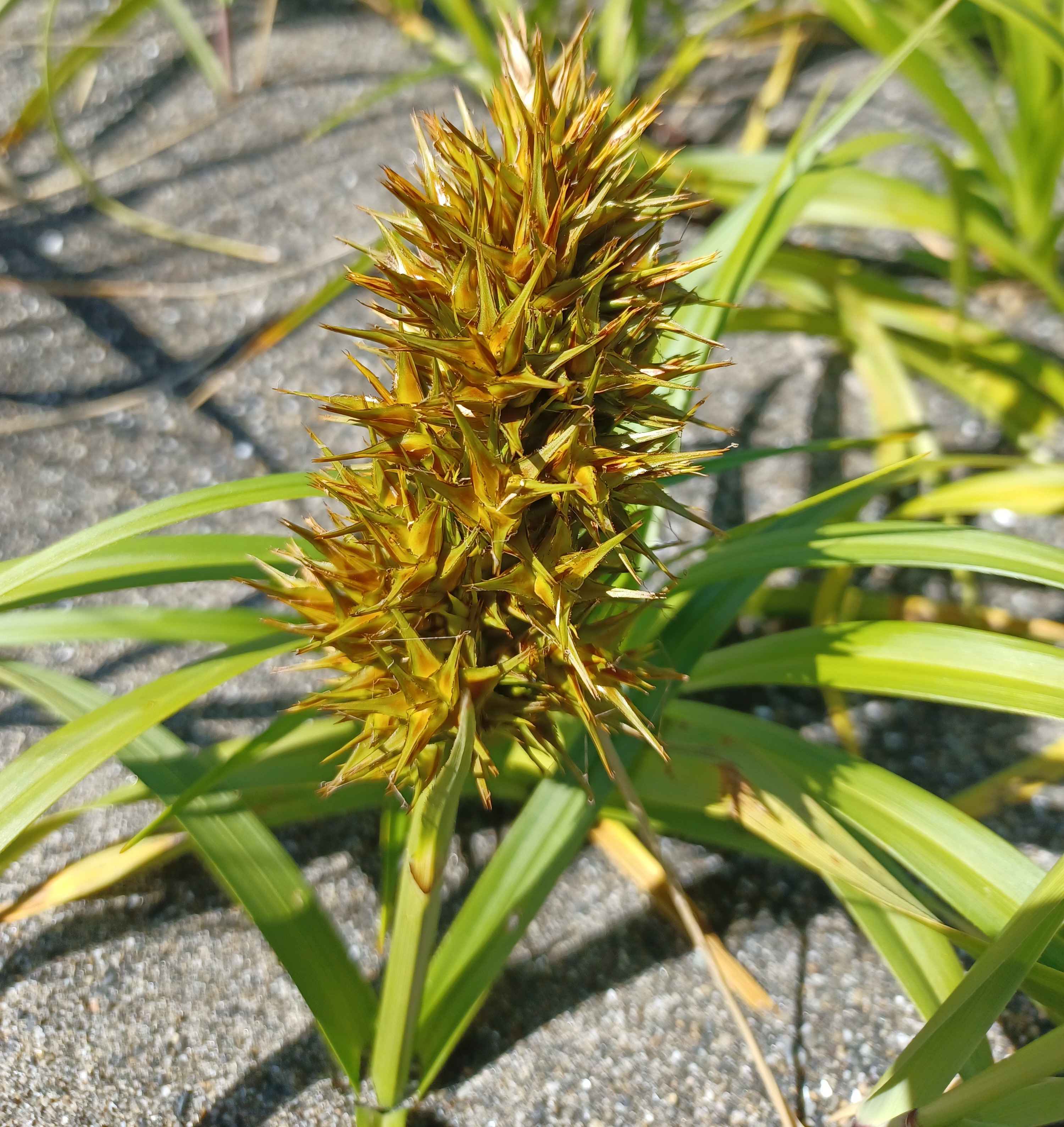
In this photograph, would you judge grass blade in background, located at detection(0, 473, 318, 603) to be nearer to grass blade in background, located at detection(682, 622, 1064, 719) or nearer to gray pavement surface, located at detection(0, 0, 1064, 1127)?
gray pavement surface, located at detection(0, 0, 1064, 1127)

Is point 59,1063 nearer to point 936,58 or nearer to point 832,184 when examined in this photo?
point 832,184

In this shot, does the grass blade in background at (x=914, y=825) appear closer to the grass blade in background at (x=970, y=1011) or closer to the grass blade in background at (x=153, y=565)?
the grass blade in background at (x=970, y=1011)

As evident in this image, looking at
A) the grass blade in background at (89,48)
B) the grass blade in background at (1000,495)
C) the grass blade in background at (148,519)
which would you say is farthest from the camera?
the grass blade in background at (89,48)

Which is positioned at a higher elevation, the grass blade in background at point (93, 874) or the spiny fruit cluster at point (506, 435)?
the spiny fruit cluster at point (506, 435)

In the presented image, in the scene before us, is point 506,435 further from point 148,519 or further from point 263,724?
point 263,724

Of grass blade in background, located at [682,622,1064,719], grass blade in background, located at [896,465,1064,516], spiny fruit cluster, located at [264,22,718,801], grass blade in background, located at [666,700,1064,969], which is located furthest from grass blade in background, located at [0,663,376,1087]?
grass blade in background, located at [896,465,1064,516]

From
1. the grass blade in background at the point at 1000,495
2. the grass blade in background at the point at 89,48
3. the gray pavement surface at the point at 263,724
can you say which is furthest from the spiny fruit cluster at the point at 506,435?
the grass blade in background at the point at 89,48

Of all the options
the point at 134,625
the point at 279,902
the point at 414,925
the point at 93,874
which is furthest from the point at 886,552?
the point at 93,874

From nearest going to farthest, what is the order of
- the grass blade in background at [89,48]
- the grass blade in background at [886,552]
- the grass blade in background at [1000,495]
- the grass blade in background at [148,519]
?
the grass blade in background at [148,519] → the grass blade in background at [886,552] → the grass blade in background at [1000,495] → the grass blade in background at [89,48]

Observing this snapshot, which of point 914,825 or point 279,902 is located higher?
point 279,902
